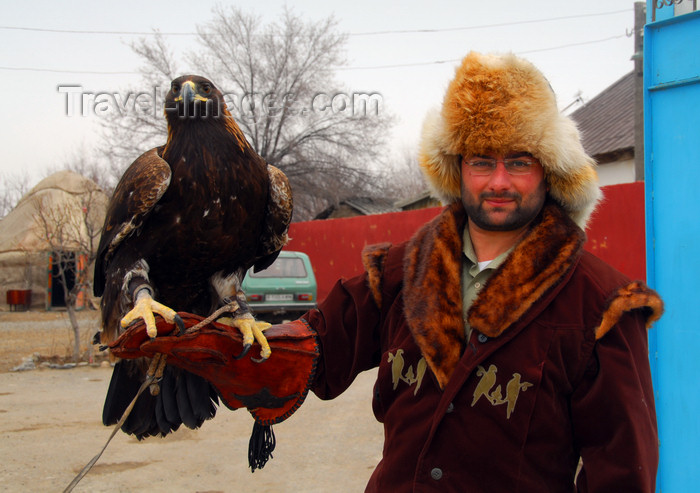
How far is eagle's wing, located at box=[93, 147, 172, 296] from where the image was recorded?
8.52 feet

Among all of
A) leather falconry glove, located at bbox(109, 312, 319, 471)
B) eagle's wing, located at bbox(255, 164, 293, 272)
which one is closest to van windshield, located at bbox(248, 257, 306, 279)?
eagle's wing, located at bbox(255, 164, 293, 272)

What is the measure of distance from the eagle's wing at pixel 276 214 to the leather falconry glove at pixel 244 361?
0.83 meters

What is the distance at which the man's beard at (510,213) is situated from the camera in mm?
1841

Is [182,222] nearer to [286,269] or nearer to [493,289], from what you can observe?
[493,289]

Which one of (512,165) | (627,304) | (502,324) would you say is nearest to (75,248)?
(512,165)

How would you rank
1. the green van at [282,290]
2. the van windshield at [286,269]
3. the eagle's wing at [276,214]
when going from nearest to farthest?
the eagle's wing at [276,214] < the green van at [282,290] < the van windshield at [286,269]

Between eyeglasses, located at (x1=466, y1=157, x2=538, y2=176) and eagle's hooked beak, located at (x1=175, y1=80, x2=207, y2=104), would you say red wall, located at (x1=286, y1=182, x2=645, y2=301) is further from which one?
eyeglasses, located at (x1=466, y1=157, x2=538, y2=176)

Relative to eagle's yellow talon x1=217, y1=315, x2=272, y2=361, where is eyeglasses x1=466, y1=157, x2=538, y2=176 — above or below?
above

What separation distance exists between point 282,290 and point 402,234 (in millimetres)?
3032

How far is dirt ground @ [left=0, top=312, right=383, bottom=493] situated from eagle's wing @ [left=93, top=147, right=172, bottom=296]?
2115 mm

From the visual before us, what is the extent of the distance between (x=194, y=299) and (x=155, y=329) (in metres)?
1.05

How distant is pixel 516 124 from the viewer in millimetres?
1833

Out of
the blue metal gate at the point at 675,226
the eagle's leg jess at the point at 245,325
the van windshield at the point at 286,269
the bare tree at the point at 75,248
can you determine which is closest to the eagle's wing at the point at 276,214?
the eagle's leg jess at the point at 245,325

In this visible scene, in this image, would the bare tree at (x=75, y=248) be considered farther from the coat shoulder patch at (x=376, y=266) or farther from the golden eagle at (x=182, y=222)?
the coat shoulder patch at (x=376, y=266)
